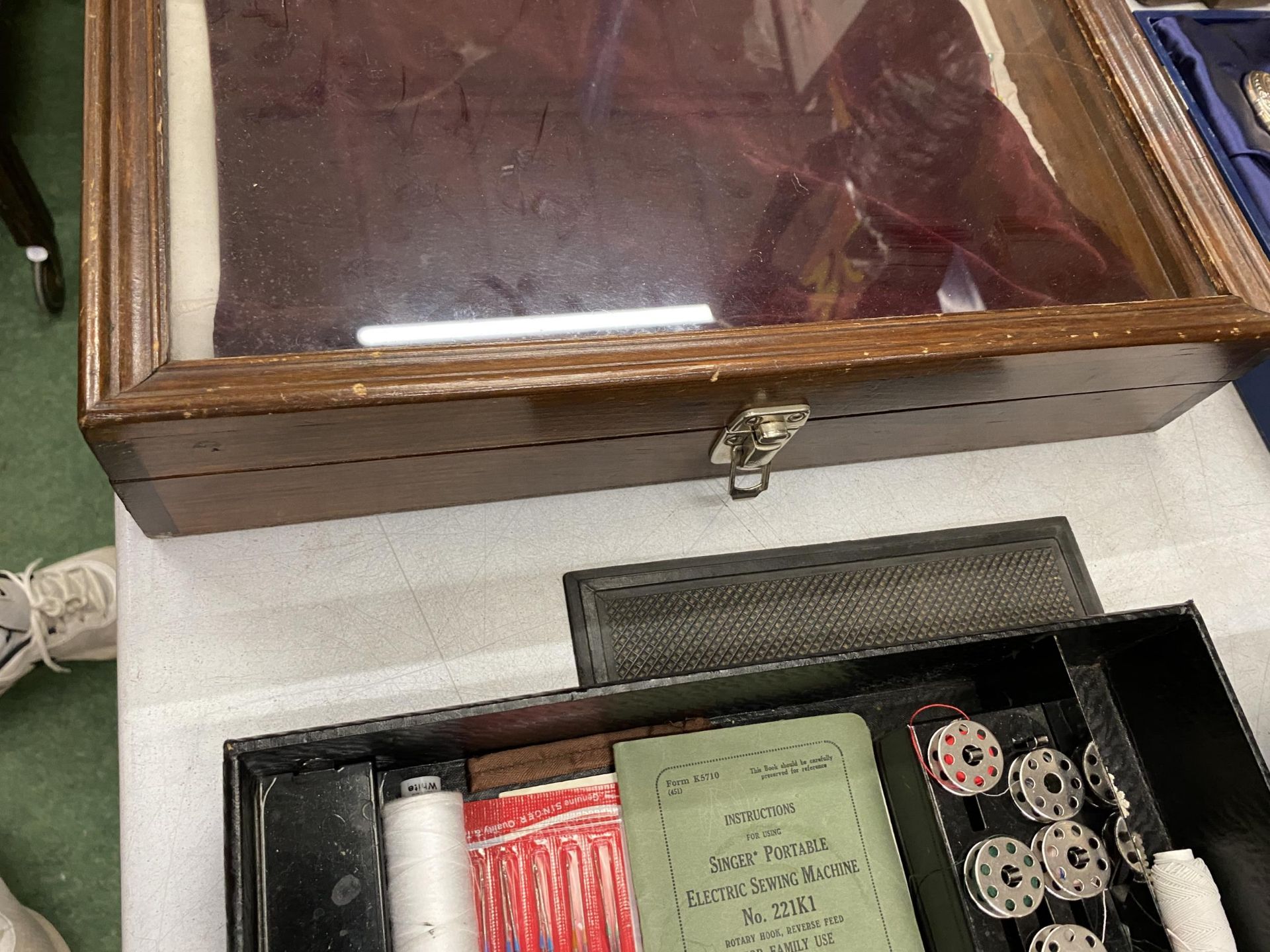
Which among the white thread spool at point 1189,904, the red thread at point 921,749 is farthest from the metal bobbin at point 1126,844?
the red thread at point 921,749

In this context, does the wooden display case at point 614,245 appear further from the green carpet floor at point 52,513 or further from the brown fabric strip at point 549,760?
the green carpet floor at point 52,513

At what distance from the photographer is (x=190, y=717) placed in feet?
2.91

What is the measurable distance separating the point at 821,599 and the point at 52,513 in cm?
102

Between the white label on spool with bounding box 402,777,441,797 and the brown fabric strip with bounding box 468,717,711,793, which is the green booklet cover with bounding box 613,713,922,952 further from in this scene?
the white label on spool with bounding box 402,777,441,797

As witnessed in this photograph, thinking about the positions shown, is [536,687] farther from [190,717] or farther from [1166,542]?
[1166,542]

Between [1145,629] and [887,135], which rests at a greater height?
[887,135]

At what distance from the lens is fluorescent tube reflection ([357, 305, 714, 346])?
778 millimetres

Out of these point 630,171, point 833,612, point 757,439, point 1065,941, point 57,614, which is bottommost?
point 1065,941

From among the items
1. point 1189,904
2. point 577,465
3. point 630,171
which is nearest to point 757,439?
point 577,465

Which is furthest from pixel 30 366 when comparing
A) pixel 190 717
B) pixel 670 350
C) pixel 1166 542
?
pixel 1166 542

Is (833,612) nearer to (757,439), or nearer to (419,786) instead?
(757,439)

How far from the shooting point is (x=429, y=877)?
2.55 feet

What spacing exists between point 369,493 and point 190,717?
250 mm

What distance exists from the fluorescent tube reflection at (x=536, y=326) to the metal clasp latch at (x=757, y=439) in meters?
0.10
